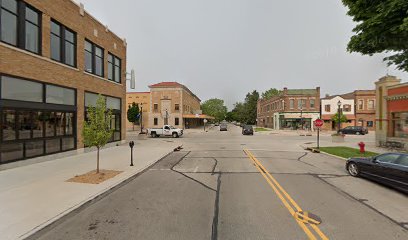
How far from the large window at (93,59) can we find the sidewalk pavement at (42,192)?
820 cm

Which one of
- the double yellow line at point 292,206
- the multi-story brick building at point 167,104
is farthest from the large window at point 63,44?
the multi-story brick building at point 167,104

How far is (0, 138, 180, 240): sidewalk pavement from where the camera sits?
200 inches

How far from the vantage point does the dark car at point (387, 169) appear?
7.34 meters

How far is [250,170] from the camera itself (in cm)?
1055

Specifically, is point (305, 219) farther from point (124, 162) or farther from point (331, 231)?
point (124, 162)

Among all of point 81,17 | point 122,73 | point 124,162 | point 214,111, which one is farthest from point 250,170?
point 214,111

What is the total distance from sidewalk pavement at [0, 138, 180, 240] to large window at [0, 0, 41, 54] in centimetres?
621

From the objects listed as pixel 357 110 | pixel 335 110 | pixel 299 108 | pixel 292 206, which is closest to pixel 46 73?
pixel 292 206

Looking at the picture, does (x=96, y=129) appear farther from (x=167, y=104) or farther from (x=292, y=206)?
(x=167, y=104)

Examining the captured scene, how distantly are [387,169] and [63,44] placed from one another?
17.9 meters

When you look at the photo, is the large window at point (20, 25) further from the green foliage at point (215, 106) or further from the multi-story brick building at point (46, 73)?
the green foliage at point (215, 106)

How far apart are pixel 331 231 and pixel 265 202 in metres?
1.90

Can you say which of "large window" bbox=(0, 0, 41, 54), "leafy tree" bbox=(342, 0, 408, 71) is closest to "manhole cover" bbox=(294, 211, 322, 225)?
"leafy tree" bbox=(342, 0, 408, 71)

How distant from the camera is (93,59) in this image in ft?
55.8
